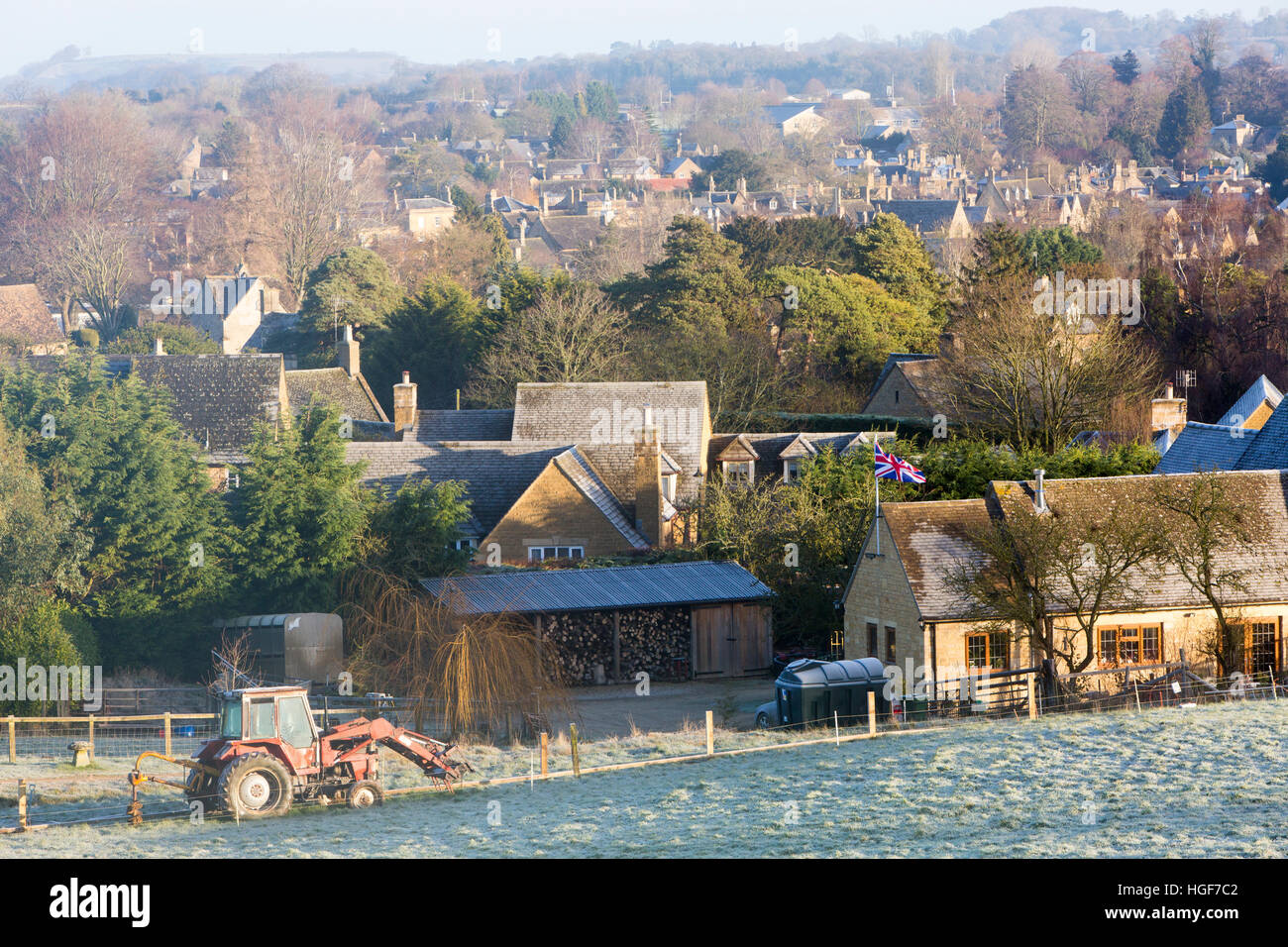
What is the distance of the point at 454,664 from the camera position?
26.2 metres

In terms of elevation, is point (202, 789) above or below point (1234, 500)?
below

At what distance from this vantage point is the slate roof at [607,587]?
3341cm

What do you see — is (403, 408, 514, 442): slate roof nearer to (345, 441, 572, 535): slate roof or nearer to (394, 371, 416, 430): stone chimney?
(394, 371, 416, 430): stone chimney

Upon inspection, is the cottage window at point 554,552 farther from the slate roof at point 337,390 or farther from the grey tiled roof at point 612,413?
the slate roof at point 337,390

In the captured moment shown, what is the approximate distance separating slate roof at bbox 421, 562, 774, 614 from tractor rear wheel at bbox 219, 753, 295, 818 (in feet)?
39.0

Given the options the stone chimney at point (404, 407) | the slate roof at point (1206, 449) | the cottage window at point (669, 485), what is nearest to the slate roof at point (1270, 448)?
the slate roof at point (1206, 449)

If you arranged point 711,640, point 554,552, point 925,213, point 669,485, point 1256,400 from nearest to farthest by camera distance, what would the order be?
point 711,640 → point 554,552 → point 669,485 → point 1256,400 → point 925,213

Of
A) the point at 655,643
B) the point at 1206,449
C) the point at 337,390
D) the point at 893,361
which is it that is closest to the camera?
the point at 655,643

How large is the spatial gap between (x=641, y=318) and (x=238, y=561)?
1296 inches

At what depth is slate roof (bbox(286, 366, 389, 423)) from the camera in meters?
59.6

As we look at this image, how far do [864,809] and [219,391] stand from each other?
36.7m

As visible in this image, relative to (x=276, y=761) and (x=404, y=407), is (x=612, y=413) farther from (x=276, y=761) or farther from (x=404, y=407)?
(x=276, y=761)

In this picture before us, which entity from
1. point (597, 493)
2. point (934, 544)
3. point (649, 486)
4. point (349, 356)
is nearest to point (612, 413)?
point (597, 493)

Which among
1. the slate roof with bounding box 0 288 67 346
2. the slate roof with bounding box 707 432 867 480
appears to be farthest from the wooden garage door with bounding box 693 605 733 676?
the slate roof with bounding box 0 288 67 346
